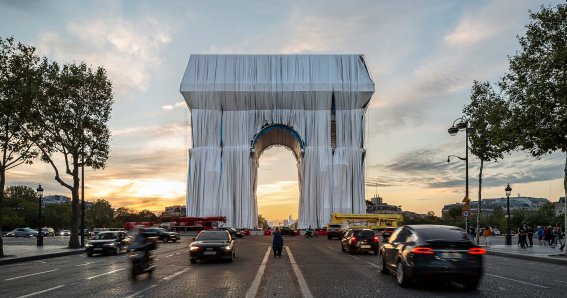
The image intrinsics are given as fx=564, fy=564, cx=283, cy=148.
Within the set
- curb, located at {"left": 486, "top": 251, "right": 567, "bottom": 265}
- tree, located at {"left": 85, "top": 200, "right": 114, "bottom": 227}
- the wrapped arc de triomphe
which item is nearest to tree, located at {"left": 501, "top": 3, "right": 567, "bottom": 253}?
curb, located at {"left": 486, "top": 251, "right": 567, "bottom": 265}

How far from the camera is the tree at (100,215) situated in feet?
531

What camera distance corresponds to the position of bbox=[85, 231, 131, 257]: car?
31.5 metres

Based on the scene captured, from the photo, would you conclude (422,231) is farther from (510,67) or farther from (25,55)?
(25,55)

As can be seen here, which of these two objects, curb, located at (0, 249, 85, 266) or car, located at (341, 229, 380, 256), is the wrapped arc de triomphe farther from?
car, located at (341, 229, 380, 256)

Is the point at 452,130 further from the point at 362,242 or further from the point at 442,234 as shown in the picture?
the point at 442,234

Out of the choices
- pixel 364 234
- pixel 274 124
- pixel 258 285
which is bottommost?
pixel 258 285

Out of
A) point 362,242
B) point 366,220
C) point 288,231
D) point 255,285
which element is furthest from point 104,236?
point 288,231

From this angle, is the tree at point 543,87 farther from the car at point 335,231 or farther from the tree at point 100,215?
the tree at point 100,215

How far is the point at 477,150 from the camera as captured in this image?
41719mm

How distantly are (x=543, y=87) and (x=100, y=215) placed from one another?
153697mm

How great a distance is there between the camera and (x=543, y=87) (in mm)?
26812

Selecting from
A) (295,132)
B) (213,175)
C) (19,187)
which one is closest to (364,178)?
(295,132)

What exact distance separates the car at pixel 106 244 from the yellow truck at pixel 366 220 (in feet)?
110

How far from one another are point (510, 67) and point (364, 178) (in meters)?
44.5
